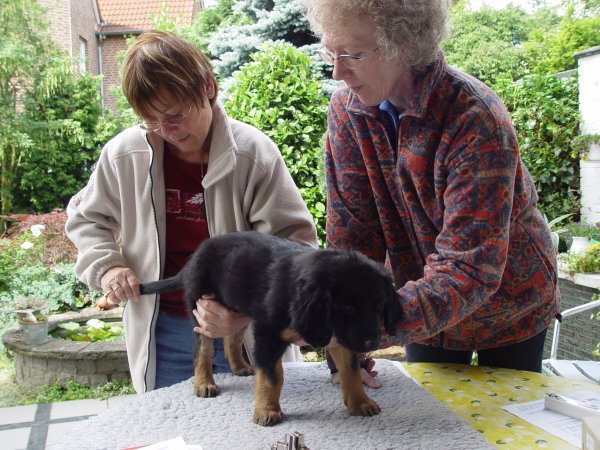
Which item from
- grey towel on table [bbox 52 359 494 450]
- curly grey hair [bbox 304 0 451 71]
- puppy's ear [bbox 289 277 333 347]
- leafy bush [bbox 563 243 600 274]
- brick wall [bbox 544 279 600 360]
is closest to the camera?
puppy's ear [bbox 289 277 333 347]

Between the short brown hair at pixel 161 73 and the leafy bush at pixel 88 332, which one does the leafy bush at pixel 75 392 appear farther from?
the short brown hair at pixel 161 73

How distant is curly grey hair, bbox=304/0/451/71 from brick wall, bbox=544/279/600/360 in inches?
199

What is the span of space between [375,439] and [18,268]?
7.85m

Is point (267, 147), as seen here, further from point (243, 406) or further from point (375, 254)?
point (243, 406)

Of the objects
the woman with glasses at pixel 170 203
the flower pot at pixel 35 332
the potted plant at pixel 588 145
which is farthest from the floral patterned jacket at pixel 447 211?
the potted plant at pixel 588 145

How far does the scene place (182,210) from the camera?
252 cm

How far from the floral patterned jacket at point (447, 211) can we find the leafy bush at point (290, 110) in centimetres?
455

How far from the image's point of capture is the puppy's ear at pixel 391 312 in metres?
1.75

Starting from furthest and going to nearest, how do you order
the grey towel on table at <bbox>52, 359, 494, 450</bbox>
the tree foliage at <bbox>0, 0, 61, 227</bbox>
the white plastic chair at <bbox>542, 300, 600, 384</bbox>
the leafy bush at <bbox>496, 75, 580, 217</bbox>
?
the tree foliage at <bbox>0, 0, 61, 227</bbox>
the leafy bush at <bbox>496, 75, 580, 217</bbox>
the white plastic chair at <bbox>542, 300, 600, 384</bbox>
the grey towel on table at <bbox>52, 359, 494, 450</bbox>

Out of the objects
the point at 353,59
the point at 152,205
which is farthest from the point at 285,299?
the point at 152,205

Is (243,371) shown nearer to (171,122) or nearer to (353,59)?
(171,122)

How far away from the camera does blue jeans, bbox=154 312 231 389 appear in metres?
2.56

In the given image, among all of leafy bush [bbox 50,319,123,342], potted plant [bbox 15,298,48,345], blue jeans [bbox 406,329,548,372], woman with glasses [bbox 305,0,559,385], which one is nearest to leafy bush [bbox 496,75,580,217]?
leafy bush [bbox 50,319,123,342]

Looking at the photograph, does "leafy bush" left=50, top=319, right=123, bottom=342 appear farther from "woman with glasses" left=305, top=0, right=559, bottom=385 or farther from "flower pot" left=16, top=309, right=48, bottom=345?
"woman with glasses" left=305, top=0, right=559, bottom=385
